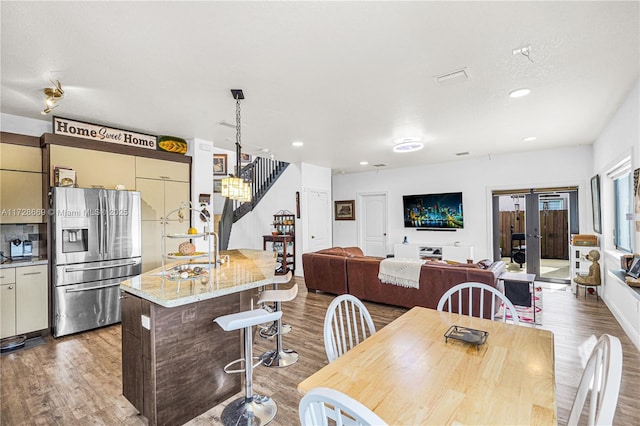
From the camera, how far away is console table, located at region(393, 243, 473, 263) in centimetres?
682

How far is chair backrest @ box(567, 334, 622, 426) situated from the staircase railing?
22.3 feet

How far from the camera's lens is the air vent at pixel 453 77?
107 inches

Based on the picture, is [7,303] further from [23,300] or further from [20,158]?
[20,158]

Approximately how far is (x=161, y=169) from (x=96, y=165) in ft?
2.67

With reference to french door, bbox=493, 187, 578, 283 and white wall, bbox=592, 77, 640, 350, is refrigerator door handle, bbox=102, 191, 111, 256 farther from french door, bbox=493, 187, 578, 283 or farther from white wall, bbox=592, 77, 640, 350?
french door, bbox=493, 187, 578, 283

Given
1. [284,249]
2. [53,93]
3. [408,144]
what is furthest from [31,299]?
[408,144]

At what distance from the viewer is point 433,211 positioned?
7.40 m

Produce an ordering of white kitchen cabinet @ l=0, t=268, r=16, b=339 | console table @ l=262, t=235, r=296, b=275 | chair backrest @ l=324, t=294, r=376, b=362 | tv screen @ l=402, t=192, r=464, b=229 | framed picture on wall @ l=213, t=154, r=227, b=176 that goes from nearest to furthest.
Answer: chair backrest @ l=324, t=294, r=376, b=362 < white kitchen cabinet @ l=0, t=268, r=16, b=339 < console table @ l=262, t=235, r=296, b=275 < tv screen @ l=402, t=192, r=464, b=229 < framed picture on wall @ l=213, t=154, r=227, b=176

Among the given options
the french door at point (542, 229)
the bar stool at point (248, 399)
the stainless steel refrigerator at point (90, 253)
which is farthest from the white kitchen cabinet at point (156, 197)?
the french door at point (542, 229)

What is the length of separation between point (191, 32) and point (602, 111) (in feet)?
15.3

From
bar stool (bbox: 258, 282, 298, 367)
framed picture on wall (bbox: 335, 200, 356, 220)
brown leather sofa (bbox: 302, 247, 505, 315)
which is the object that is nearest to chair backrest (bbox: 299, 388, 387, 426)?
bar stool (bbox: 258, 282, 298, 367)

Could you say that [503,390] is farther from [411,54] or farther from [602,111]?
[602,111]

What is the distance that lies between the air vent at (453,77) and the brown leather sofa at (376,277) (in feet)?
7.29

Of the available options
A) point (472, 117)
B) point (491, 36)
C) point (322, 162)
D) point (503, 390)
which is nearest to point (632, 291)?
point (503, 390)
